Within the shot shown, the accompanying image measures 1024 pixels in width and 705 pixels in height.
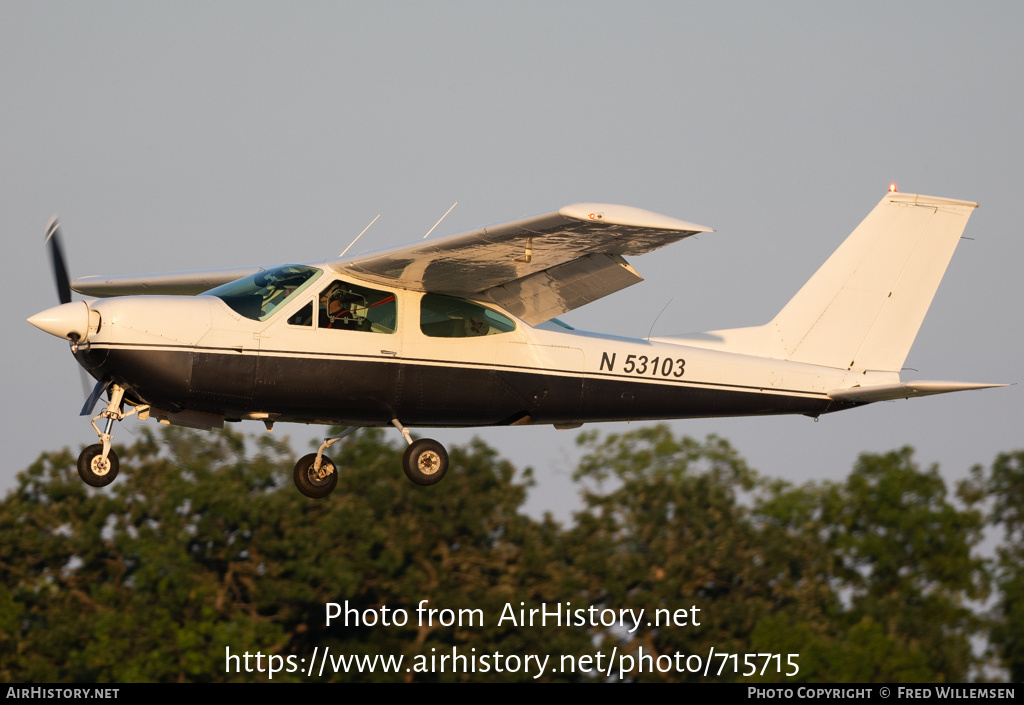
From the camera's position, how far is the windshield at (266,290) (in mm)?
11984

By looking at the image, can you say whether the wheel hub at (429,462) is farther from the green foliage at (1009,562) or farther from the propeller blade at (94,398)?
the green foliage at (1009,562)

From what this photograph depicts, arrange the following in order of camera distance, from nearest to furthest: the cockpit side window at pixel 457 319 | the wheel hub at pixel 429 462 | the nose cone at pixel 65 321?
the nose cone at pixel 65 321
the cockpit side window at pixel 457 319
the wheel hub at pixel 429 462

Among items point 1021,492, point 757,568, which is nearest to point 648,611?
point 757,568

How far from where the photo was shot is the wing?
10.3 metres

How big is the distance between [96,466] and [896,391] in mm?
7882

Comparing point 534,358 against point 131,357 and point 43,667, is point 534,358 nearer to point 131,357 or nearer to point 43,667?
point 131,357

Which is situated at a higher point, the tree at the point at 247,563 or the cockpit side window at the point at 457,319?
the tree at the point at 247,563

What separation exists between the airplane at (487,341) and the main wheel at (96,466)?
19 millimetres

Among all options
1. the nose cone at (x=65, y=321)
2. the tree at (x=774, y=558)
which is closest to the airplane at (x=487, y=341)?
the nose cone at (x=65, y=321)

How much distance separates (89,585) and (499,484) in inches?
506

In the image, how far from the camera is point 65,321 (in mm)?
11242

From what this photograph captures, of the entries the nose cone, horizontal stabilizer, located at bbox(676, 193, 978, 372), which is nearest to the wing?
horizontal stabilizer, located at bbox(676, 193, 978, 372)

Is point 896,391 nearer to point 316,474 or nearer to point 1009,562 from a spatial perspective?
point 316,474

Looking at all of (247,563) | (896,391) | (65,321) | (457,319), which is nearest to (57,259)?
(65,321)
